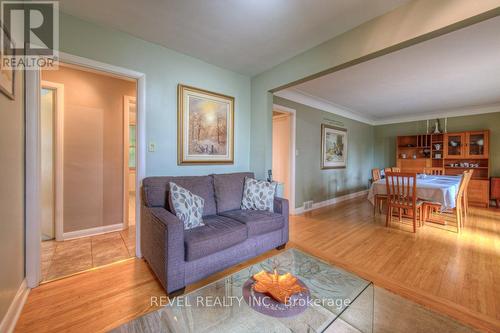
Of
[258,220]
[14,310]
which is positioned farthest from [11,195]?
[258,220]

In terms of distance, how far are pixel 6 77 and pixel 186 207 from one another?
4.89 ft

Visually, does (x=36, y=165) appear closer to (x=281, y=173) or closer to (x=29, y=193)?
(x=29, y=193)

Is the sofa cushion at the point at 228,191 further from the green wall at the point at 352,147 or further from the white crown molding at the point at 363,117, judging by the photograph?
the white crown molding at the point at 363,117

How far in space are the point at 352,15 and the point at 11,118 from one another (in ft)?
9.17

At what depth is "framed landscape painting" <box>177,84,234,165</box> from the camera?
2545 mm

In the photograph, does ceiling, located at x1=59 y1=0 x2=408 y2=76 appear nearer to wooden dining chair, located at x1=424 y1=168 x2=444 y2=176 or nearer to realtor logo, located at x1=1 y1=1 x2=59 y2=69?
realtor logo, located at x1=1 y1=1 x2=59 y2=69

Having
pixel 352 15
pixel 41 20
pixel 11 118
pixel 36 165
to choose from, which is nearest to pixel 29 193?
pixel 36 165

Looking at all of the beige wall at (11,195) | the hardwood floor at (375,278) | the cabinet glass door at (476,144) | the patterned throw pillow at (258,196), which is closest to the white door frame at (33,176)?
the beige wall at (11,195)

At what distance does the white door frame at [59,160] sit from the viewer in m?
2.60

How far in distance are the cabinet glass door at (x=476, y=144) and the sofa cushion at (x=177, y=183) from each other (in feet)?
20.9

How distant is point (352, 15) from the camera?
5.99 feet

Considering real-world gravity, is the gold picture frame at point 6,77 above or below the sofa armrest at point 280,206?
above

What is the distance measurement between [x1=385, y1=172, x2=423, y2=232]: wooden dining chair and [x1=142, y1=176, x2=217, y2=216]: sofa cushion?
110 inches

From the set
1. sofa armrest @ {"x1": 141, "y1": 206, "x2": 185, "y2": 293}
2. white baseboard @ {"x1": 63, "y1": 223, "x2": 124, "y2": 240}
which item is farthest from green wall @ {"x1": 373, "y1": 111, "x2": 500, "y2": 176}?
white baseboard @ {"x1": 63, "y1": 223, "x2": 124, "y2": 240}
